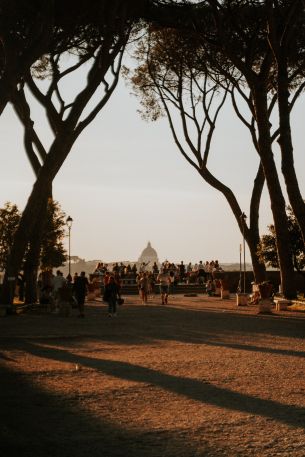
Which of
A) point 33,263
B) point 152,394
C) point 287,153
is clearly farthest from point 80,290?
point 152,394

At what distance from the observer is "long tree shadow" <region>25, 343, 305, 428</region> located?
724 cm

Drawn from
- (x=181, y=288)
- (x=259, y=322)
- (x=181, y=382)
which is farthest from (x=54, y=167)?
(x=181, y=288)

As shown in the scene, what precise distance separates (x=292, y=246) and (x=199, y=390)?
22.0 meters

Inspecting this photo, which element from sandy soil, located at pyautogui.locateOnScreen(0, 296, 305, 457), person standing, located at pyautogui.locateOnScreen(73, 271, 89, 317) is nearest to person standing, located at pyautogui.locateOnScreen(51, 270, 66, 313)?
person standing, located at pyautogui.locateOnScreen(73, 271, 89, 317)

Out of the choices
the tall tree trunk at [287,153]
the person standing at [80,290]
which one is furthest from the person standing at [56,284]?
the tall tree trunk at [287,153]

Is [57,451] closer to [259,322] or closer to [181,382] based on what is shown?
[181,382]

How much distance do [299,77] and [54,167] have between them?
37.7 feet

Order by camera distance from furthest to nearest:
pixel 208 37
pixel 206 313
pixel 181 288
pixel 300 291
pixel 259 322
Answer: pixel 181 288, pixel 300 291, pixel 208 37, pixel 206 313, pixel 259 322

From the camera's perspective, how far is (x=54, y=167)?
23922 mm

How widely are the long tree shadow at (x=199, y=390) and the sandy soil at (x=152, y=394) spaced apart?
10 mm

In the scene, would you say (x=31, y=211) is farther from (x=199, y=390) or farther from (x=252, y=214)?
(x=199, y=390)

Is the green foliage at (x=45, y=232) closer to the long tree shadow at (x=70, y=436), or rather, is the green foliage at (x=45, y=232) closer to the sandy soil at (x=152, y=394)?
the sandy soil at (x=152, y=394)

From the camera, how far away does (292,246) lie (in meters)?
30.1

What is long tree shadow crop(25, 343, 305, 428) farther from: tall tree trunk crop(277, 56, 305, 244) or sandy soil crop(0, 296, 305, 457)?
tall tree trunk crop(277, 56, 305, 244)
